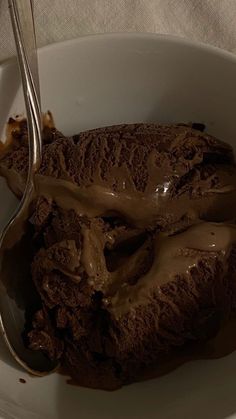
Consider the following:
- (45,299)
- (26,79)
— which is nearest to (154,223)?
(45,299)

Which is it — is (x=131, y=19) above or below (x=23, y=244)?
above

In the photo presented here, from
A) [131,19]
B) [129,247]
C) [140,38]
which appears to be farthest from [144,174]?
[131,19]

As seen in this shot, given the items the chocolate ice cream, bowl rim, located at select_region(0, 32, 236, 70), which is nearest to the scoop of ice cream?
the chocolate ice cream

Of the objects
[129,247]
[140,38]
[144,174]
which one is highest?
[140,38]

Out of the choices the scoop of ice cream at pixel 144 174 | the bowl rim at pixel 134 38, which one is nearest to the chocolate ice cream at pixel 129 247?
the scoop of ice cream at pixel 144 174

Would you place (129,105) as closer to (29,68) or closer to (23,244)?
(29,68)

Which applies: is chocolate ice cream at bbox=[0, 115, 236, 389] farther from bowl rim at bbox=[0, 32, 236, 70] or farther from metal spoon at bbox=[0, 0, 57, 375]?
bowl rim at bbox=[0, 32, 236, 70]

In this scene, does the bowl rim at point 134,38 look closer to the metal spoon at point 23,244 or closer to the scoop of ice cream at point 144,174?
the metal spoon at point 23,244
